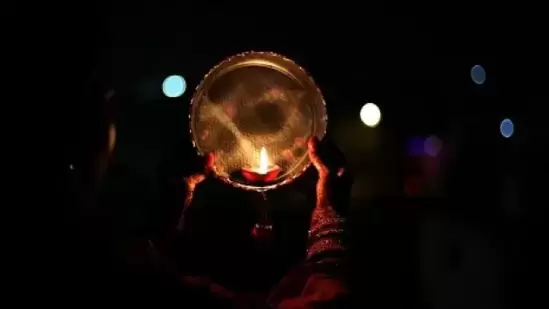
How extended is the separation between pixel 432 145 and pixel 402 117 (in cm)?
14

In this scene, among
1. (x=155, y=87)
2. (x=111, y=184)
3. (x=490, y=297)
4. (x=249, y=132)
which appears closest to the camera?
(x=249, y=132)

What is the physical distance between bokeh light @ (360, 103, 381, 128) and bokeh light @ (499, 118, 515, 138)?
1.41 ft

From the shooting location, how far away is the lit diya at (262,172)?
0.97 m

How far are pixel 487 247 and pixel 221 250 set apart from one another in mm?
773

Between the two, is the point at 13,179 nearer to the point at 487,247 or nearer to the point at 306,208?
the point at 306,208

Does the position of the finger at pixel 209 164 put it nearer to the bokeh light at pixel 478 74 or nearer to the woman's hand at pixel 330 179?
the woman's hand at pixel 330 179

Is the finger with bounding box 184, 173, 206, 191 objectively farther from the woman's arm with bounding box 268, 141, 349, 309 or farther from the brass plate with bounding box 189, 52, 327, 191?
the woman's arm with bounding box 268, 141, 349, 309

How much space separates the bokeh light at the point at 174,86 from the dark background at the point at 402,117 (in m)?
0.01

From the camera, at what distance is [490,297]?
1.46 m

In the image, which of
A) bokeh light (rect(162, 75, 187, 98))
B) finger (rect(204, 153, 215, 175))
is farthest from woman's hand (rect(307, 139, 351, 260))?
bokeh light (rect(162, 75, 187, 98))

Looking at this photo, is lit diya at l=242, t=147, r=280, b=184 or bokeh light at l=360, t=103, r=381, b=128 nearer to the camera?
lit diya at l=242, t=147, r=280, b=184

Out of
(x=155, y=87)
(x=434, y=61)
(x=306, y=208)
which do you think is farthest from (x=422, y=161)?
(x=155, y=87)

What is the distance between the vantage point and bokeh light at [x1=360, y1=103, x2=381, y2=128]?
55.7 inches

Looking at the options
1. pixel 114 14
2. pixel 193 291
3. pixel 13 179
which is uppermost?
pixel 114 14
